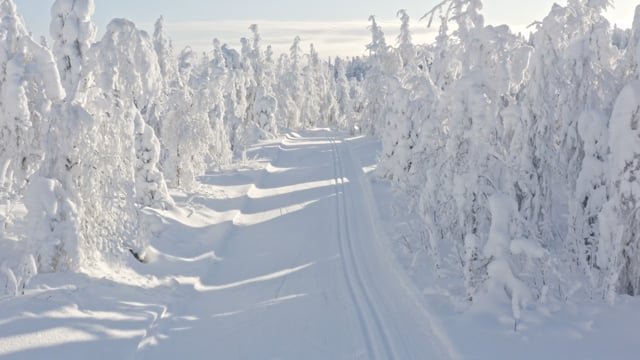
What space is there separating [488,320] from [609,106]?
5349mm

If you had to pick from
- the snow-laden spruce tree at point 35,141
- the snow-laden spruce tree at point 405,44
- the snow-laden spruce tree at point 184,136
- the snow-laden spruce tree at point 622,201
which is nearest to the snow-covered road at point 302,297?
the snow-laden spruce tree at point 35,141

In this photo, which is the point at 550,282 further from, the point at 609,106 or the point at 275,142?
the point at 275,142

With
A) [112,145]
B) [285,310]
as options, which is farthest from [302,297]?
[112,145]

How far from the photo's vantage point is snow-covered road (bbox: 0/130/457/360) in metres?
8.18

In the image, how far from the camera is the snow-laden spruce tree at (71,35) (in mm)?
10633

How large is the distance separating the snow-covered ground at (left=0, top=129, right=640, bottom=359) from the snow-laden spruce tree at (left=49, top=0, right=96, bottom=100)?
13.0 feet

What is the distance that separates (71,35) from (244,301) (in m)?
6.26

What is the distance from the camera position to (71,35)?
34.9 ft

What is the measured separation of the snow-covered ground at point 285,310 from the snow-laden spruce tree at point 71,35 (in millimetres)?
3954

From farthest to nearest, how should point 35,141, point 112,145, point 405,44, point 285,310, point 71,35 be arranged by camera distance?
1. point 405,44
2. point 112,145
3. point 35,141
4. point 71,35
5. point 285,310

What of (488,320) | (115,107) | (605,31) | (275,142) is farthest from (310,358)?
(275,142)

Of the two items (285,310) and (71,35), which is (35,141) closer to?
(71,35)

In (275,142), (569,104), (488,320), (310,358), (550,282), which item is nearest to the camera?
(310,358)

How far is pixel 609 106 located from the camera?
11.0 meters
